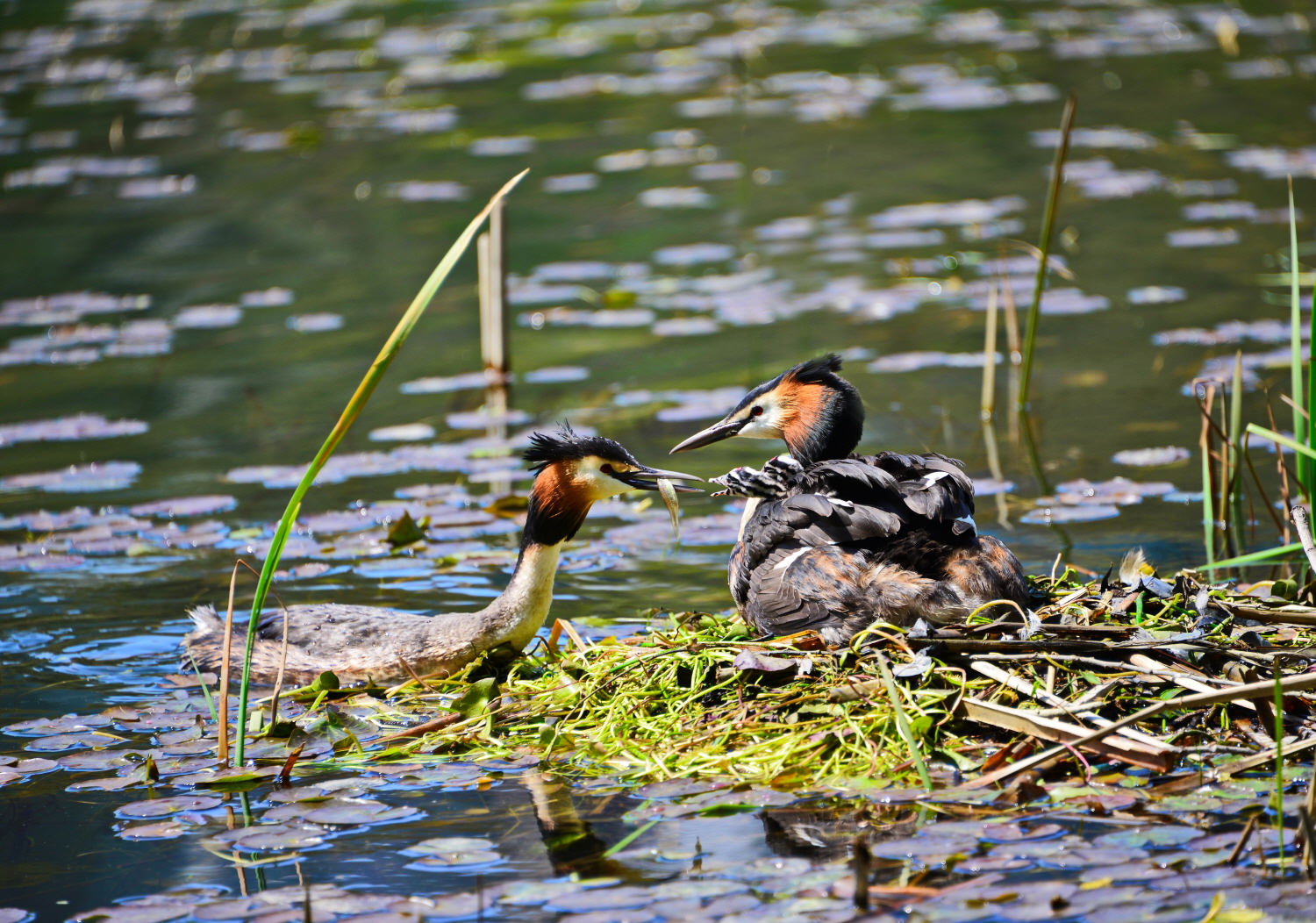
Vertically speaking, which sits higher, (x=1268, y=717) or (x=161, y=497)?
(x=1268, y=717)

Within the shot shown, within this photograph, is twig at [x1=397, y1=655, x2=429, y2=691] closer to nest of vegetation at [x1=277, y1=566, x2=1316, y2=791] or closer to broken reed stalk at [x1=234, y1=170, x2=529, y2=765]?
nest of vegetation at [x1=277, y1=566, x2=1316, y2=791]

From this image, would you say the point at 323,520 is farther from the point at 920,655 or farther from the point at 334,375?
the point at 920,655

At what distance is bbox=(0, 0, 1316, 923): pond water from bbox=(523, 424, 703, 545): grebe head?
1.83ft

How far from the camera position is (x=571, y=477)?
515cm

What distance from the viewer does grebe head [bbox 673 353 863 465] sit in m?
5.16

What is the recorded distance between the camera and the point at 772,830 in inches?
147

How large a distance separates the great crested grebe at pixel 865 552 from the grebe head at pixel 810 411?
0.85 feet

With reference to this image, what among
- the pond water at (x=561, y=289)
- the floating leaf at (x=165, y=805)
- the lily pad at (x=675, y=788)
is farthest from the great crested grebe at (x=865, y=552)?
the floating leaf at (x=165, y=805)

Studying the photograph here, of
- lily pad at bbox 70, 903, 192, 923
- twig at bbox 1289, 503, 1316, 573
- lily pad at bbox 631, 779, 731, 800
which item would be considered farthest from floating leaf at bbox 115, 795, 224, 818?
twig at bbox 1289, 503, 1316, 573

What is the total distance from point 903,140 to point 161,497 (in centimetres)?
888

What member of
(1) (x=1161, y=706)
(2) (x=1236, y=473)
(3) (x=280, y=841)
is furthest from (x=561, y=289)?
(1) (x=1161, y=706)

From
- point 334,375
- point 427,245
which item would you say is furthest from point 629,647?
point 427,245

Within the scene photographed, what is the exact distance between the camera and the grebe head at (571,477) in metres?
5.11

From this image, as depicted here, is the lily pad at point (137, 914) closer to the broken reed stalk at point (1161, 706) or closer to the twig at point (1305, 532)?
the broken reed stalk at point (1161, 706)
